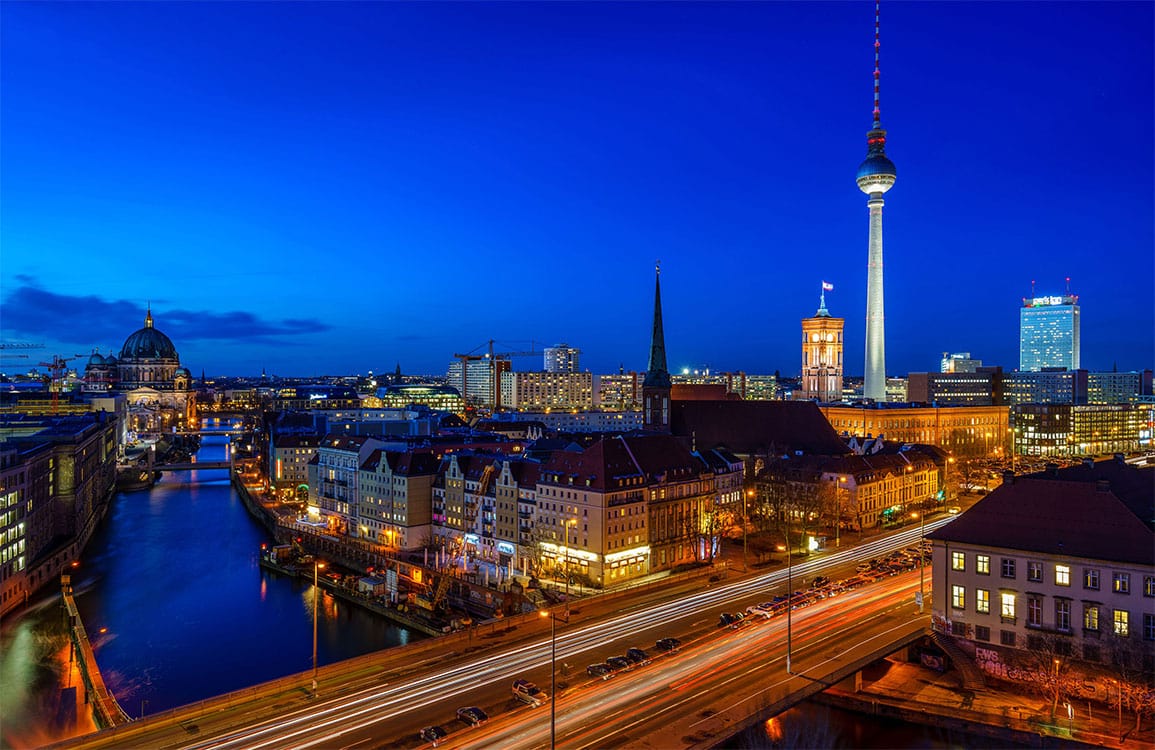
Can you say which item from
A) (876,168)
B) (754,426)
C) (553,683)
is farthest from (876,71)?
(553,683)

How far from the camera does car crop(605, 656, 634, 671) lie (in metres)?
26.9

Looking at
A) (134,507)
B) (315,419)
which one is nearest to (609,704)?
(134,507)

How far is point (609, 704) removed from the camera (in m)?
24.2

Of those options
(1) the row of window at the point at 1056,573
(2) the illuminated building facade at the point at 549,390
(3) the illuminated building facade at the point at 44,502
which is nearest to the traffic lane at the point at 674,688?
(1) the row of window at the point at 1056,573

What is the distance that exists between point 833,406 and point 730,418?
36.2 m

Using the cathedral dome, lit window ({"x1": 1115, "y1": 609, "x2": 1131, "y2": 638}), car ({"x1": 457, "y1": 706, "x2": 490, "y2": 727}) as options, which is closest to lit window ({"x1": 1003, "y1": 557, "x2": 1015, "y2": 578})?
lit window ({"x1": 1115, "y1": 609, "x2": 1131, "y2": 638})

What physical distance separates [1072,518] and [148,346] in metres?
205

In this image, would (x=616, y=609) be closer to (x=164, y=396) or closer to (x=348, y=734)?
(x=348, y=734)

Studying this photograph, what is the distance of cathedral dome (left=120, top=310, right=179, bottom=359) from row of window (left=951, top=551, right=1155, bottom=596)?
19984 cm

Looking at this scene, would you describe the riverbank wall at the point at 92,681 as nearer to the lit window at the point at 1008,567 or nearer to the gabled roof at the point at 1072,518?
the lit window at the point at 1008,567

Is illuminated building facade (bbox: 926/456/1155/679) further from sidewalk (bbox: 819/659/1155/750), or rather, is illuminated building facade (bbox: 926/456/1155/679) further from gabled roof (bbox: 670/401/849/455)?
gabled roof (bbox: 670/401/849/455)

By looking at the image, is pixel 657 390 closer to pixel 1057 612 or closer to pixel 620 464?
pixel 620 464

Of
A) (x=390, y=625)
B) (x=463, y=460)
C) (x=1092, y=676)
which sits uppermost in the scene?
(x=463, y=460)

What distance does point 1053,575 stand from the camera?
28.9m
